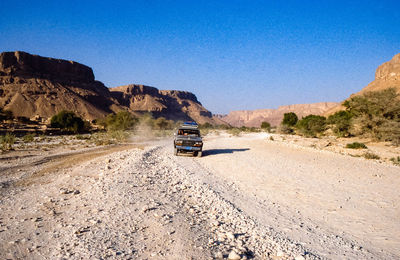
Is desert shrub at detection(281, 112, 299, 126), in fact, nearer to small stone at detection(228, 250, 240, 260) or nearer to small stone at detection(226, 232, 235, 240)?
small stone at detection(226, 232, 235, 240)

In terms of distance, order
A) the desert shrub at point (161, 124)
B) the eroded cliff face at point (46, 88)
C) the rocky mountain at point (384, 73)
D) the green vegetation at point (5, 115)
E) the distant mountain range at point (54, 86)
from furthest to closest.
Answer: the rocky mountain at point (384, 73)
the distant mountain range at point (54, 86)
the eroded cliff face at point (46, 88)
the desert shrub at point (161, 124)
the green vegetation at point (5, 115)

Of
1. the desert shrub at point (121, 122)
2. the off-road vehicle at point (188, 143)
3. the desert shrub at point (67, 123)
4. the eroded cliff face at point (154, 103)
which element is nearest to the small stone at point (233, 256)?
the off-road vehicle at point (188, 143)

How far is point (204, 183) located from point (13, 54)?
125827mm

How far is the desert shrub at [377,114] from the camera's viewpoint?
85.8 feet

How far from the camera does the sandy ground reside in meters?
3.76

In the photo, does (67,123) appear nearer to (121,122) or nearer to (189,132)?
(121,122)

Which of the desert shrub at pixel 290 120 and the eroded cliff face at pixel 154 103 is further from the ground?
the eroded cliff face at pixel 154 103

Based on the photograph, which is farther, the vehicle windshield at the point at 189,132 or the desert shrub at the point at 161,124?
the desert shrub at the point at 161,124

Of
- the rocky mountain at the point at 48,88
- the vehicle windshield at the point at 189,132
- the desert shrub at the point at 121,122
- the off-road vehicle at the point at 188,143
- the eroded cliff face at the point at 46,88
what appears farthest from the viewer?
the rocky mountain at the point at 48,88

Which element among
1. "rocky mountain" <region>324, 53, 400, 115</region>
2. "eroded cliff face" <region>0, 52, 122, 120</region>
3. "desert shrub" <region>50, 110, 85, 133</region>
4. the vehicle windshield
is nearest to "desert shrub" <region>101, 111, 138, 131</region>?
"desert shrub" <region>50, 110, 85, 133</region>

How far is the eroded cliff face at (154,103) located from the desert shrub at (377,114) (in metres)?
114

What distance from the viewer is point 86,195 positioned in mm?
6258

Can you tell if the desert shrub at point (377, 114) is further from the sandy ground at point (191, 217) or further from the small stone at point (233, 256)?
the small stone at point (233, 256)

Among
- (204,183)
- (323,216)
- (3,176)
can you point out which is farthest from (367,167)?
(3,176)
